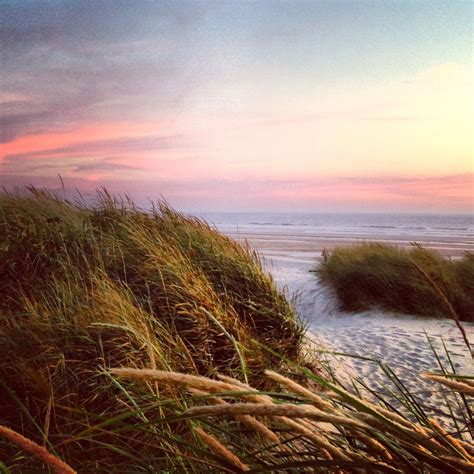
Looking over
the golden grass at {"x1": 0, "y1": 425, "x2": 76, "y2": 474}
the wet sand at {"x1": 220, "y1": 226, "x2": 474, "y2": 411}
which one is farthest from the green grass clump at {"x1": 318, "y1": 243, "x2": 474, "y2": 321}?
the golden grass at {"x1": 0, "y1": 425, "x2": 76, "y2": 474}

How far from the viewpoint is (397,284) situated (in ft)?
19.7

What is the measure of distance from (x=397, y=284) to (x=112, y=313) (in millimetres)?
4217

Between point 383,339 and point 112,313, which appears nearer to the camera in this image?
point 112,313

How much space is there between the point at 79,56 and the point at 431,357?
510cm

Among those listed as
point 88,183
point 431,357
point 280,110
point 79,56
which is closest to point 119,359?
point 431,357

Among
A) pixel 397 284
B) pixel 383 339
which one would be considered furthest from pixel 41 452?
pixel 397 284

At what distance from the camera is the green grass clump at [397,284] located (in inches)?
228

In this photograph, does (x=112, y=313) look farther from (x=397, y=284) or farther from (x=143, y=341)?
(x=397, y=284)

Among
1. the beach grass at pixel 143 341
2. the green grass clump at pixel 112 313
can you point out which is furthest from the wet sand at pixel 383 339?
the green grass clump at pixel 112 313

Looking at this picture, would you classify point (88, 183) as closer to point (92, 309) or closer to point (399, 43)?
point (92, 309)

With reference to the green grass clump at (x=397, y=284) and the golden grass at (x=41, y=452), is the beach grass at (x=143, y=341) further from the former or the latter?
the green grass clump at (x=397, y=284)

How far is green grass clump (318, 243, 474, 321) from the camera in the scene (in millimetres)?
5801

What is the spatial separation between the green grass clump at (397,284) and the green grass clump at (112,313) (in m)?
2.34

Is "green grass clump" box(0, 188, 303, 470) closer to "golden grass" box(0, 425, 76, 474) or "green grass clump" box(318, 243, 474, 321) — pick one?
"golden grass" box(0, 425, 76, 474)
